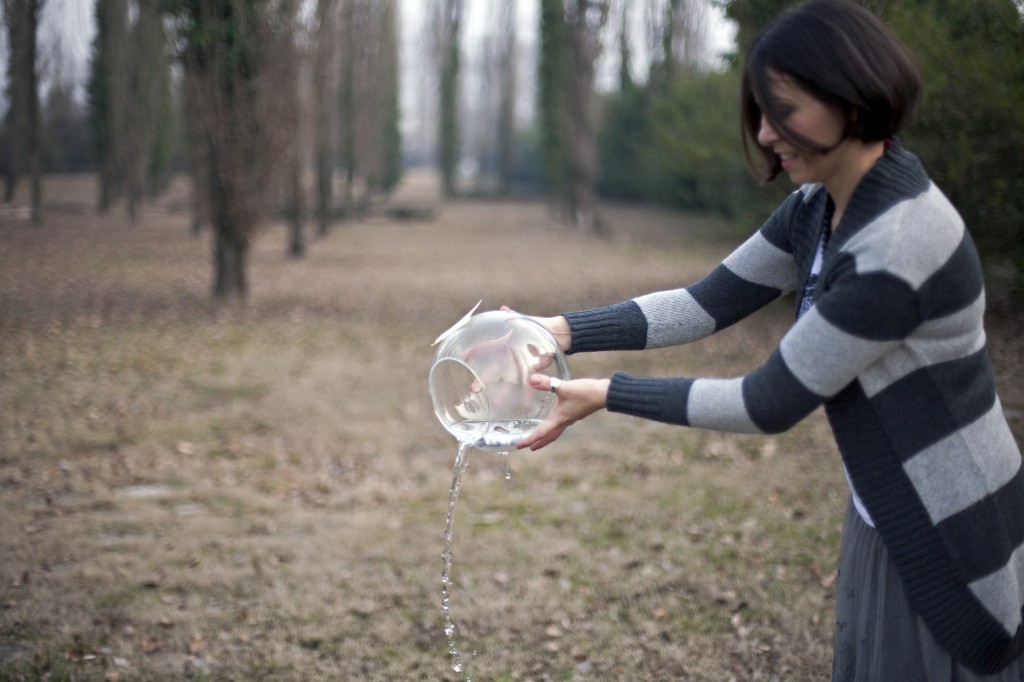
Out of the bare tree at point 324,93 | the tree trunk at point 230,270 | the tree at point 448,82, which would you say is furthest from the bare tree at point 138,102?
the tree at point 448,82

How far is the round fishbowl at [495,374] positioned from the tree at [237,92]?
1070 cm

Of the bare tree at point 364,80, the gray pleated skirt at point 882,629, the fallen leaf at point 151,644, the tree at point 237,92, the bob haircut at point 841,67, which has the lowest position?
the fallen leaf at point 151,644

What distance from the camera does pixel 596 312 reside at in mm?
2406

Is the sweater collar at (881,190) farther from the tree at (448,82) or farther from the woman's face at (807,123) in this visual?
the tree at (448,82)

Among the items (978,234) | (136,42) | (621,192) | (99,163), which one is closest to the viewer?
(978,234)

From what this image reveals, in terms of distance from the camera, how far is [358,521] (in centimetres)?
564

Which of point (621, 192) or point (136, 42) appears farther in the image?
point (621, 192)

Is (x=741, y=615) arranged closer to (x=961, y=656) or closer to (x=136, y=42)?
(x=961, y=656)

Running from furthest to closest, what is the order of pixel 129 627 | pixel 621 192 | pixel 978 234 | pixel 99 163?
1. pixel 621 192
2. pixel 99 163
3. pixel 978 234
4. pixel 129 627

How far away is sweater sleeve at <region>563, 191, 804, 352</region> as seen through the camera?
2215mm

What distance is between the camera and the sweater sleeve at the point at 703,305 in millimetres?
2215

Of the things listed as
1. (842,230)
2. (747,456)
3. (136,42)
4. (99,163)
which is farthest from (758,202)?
(99,163)

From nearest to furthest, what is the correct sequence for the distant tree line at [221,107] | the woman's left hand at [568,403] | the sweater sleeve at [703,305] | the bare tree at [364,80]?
the woman's left hand at [568,403] → the sweater sleeve at [703,305] → the distant tree line at [221,107] → the bare tree at [364,80]

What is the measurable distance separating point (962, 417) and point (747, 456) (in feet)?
16.7
